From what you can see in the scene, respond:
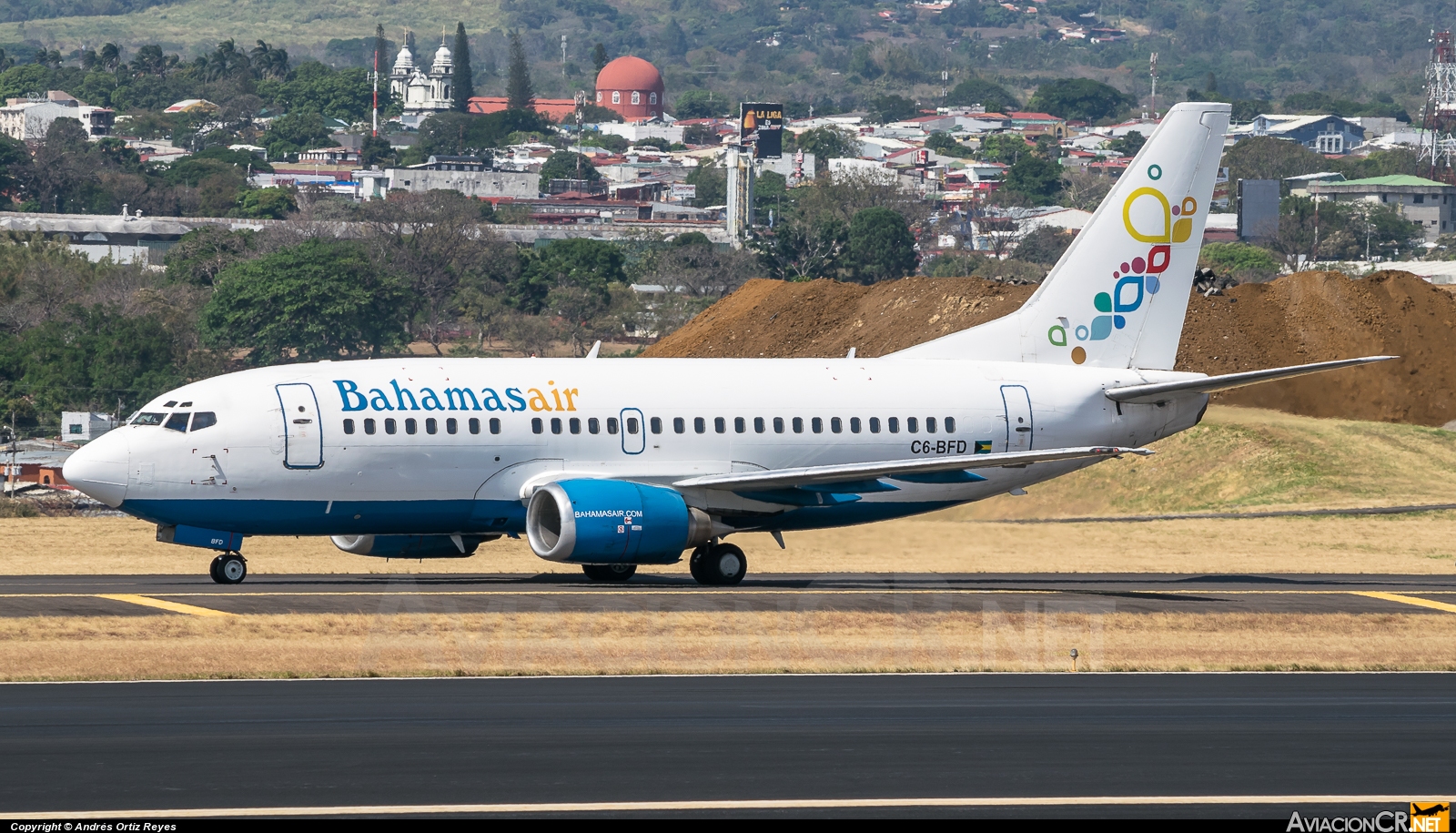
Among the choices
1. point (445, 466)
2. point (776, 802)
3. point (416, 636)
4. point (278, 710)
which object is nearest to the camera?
point (776, 802)

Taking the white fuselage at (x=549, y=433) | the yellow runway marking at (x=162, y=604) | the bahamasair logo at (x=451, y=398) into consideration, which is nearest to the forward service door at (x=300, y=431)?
the white fuselage at (x=549, y=433)

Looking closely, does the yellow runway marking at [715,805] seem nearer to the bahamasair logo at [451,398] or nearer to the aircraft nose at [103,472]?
the aircraft nose at [103,472]

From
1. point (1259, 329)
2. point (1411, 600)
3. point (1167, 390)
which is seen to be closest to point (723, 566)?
point (1167, 390)

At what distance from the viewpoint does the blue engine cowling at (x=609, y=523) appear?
38.1 meters

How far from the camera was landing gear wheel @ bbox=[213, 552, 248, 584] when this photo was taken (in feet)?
126

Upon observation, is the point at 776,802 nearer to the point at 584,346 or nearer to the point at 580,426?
the point at 580,426

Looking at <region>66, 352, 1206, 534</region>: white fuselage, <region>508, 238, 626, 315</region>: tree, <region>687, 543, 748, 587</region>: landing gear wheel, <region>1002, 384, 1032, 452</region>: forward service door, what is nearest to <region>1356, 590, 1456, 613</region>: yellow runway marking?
<region>66, 352, 1206, 534</region>: white fuselage

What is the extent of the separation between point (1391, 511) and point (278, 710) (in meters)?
43.9

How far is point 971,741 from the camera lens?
22.8 metres

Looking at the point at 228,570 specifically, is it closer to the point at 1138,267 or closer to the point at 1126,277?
the point at 1126,277

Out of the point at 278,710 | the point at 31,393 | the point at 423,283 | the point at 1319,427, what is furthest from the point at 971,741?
the point at 423,283

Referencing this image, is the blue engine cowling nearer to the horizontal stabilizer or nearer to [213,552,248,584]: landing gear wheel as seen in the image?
the horizontal stabilizer

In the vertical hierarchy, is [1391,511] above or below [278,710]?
below

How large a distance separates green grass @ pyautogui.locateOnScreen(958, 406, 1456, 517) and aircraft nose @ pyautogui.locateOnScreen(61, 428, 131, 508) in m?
32.0
